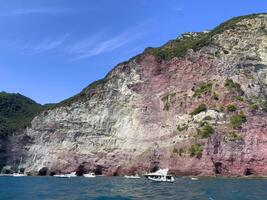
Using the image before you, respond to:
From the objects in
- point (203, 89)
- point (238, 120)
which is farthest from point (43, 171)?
point (238, 120)

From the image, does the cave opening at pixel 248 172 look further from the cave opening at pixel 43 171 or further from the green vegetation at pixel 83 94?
the cave opening at pixel 43 171

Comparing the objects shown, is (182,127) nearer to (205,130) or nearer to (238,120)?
(205,130)

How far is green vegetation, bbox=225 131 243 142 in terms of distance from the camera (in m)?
106

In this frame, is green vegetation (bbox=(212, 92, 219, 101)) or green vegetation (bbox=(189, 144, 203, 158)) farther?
green vegetation (bbox=(212, 92, 219, 101))

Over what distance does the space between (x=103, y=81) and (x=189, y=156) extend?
150 feet

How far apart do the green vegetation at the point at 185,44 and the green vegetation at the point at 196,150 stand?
32.4m

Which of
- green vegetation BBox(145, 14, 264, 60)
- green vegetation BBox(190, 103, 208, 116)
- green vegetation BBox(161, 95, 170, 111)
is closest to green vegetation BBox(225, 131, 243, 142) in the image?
green vegetation BBox(190, 103, 208, 116)

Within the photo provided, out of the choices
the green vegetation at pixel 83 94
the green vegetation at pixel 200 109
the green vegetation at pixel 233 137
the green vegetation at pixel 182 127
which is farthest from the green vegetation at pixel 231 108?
the green vegetation at pixel 83 94

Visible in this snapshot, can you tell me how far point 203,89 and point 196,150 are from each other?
66.5 ft

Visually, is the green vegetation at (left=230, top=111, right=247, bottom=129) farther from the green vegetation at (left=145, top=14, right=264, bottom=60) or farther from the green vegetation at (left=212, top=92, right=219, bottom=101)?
the green vegetation at (left=145, top=14, right=264, bottom=60)

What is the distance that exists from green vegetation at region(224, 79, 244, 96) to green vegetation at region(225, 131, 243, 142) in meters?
14.1

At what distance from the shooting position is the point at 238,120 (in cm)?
10988

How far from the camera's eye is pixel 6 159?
6014 inches

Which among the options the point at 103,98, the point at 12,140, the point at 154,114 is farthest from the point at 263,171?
the point at 12,140
